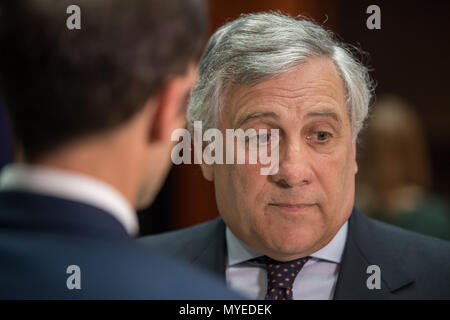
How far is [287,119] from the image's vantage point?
1.04 meters

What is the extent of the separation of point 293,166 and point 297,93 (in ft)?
0.40

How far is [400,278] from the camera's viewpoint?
105cm

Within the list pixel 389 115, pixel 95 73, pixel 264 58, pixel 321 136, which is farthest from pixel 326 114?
pixel 95 73

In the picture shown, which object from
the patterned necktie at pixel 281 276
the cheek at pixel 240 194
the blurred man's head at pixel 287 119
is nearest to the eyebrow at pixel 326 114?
the blurred man's head at pixel 287 119

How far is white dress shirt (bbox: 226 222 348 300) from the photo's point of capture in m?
1.07

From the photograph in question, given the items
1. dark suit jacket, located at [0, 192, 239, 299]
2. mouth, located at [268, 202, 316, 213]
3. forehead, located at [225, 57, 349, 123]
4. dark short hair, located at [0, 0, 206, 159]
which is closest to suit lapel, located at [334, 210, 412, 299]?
mouth, located at [268, 202, 316, 213]

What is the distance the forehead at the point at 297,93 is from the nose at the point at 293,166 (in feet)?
0.20

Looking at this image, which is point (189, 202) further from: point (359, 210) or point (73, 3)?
point (73, 3)

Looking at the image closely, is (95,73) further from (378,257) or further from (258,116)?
(378,257)

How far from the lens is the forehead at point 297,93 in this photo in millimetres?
1041

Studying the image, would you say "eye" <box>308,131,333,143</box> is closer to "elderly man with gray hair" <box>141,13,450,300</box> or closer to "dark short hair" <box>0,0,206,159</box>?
"elderly man with gray hair" <box>141,13,450,300</box>

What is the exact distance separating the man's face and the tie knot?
0.04ft

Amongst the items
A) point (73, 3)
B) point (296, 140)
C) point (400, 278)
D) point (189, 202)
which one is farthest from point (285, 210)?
point (73, 3)
